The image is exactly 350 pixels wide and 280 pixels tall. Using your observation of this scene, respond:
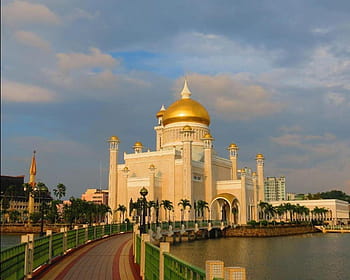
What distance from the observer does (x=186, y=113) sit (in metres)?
62.3

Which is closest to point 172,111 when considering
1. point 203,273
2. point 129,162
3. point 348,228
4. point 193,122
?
point 193,122

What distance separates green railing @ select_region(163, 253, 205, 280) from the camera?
6.03m

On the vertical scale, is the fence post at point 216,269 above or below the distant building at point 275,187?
below

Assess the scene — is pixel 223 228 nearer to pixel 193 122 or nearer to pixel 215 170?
pixel 215 170

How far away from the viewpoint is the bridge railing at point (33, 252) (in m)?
9.41

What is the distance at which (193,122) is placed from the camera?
62312mm

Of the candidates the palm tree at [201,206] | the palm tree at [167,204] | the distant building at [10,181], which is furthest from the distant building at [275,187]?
the palm tree at [167,204]

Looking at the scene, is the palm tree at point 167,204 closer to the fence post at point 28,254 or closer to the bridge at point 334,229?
the bridge at point 334,229

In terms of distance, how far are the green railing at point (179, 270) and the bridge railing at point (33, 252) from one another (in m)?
3.56

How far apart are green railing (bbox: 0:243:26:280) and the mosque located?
42872 millimetres

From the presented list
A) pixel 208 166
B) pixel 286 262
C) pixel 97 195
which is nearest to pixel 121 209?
pixel 208 166

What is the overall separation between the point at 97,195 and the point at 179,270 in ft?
429

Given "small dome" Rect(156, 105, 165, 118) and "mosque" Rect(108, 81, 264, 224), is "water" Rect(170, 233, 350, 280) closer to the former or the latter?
"mosque" Rect(108, 81, 264, 224)

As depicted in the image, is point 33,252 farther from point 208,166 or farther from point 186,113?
point 186,113
